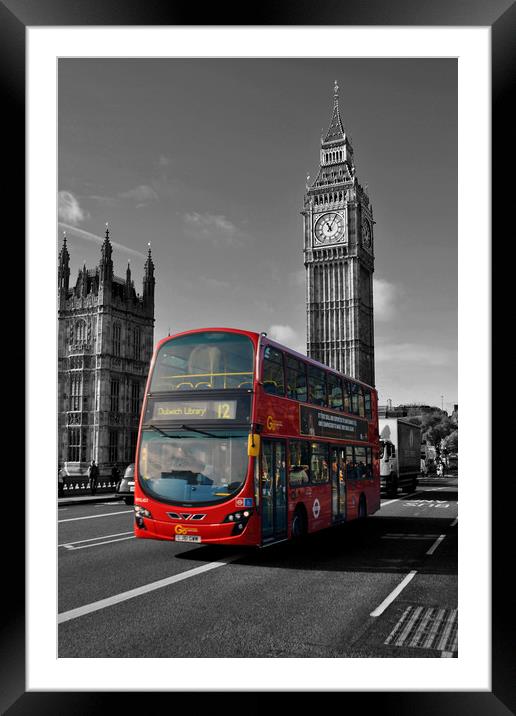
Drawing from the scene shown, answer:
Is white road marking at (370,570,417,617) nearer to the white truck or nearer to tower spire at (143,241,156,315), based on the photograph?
the white truck

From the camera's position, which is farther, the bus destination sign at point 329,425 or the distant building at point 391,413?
the distant building at point 391,413

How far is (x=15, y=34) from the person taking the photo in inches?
201

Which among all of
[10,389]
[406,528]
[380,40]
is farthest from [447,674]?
[406,528]

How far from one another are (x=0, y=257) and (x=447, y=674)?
4791mm

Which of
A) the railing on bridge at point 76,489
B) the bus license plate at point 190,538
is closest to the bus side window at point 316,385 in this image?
the bus license plate at point 190,538

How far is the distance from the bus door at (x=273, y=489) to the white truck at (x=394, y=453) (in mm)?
14912

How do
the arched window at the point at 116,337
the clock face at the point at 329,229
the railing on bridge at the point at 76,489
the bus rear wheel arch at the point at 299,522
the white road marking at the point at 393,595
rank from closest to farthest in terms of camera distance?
the white road marking at the point at 393,595 < the bus rear wheel arch at the point at 299,522 < the railing on bridge at the point at 76,489 < the arched window at the point at 116,337 < the clock face at the point at 329,229

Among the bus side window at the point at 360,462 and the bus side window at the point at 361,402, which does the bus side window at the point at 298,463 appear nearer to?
the bus side window at the point at 360,462

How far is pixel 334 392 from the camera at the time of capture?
14461mm

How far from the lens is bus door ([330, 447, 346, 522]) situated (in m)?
14.0

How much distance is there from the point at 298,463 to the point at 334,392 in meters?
2.93

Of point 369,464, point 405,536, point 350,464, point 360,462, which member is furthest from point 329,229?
point 405,536

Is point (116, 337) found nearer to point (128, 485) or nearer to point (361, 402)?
point (128, 485)

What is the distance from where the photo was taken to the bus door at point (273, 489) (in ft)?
34.2
